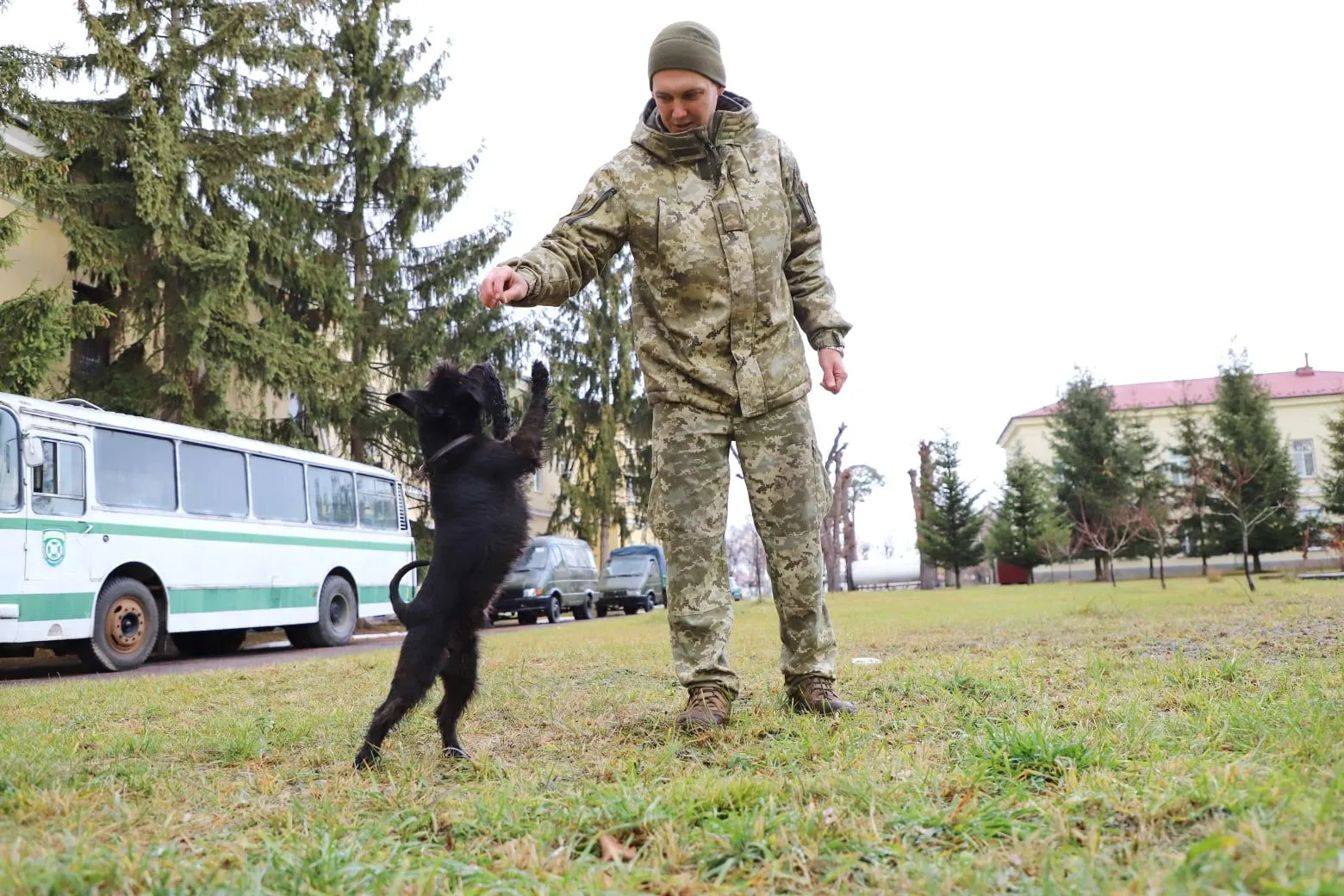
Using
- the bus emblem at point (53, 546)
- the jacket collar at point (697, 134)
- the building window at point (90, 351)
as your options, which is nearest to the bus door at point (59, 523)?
the bus emblem at point (53, 546)

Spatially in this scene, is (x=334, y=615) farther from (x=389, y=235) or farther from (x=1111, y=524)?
(x=1111, y=524)

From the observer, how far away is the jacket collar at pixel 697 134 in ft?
12.9

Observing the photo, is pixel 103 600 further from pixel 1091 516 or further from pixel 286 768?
pixel 1091 516

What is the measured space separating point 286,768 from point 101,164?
15174 mm

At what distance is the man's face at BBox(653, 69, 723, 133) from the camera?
3760 mm

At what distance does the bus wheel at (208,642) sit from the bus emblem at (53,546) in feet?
14.7

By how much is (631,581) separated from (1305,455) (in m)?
44.5

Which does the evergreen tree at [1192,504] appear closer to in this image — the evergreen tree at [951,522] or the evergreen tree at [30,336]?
the evergreen tree at [951,522]

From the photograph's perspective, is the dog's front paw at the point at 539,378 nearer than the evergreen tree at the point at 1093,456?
Yes

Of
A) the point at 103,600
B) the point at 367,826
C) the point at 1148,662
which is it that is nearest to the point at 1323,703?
the point at 1148,662

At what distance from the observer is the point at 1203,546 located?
40094 mm

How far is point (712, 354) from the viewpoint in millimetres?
3912

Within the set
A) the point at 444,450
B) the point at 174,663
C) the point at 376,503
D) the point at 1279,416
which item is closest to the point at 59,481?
the point at 174,663

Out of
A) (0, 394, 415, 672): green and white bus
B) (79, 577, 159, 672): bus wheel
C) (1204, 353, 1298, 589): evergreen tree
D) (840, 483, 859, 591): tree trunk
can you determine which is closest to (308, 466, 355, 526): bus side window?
(0, 394, 415, 672): green and white bus
